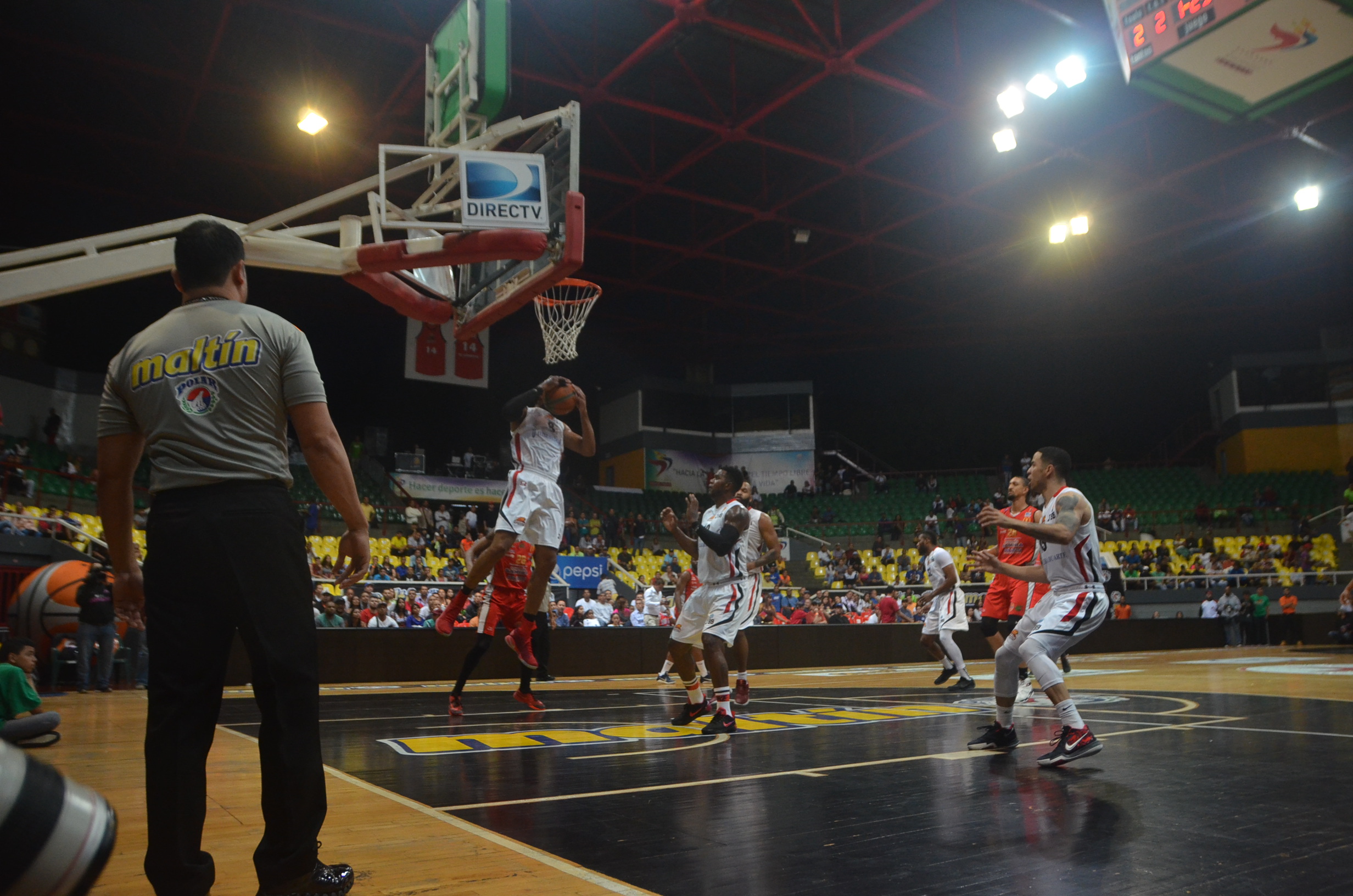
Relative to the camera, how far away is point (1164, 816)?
138 inches

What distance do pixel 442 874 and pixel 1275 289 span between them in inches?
1361

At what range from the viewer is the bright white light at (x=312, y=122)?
17.6 m

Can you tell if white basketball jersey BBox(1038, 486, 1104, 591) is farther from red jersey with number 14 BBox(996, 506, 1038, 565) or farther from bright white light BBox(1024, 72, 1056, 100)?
bright white light BBox(1024, 72, 1056, 100)

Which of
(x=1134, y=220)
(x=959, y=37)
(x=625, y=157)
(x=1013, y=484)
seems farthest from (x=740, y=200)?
(x=1013, y=484)

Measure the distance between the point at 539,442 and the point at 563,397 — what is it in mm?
536

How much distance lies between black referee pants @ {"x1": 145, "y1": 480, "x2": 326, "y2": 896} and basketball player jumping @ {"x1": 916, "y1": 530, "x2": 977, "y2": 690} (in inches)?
385

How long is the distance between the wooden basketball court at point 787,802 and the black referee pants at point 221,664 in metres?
0.33

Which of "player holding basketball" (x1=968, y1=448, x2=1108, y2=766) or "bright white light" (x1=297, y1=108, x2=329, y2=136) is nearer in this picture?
"player holding basketball" (x1=968, y1=448, x2=1108, y2=766)

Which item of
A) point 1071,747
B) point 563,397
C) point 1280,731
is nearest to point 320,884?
point 1071,747

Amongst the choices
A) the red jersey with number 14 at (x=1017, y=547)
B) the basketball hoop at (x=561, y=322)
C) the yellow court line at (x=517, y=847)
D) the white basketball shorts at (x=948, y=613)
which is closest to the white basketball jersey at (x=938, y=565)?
the white basketball shorts at (x=948, y=613)

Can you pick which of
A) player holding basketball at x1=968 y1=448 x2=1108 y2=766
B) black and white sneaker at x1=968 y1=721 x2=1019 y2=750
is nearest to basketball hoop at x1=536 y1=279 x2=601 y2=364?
player holding basketball at x1=968 y1=448 x2=1108 y2=766

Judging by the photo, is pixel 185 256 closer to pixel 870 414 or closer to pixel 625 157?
pixel 625 157

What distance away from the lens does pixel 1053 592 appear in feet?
18.4

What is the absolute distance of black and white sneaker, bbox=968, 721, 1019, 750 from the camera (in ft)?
17.8
